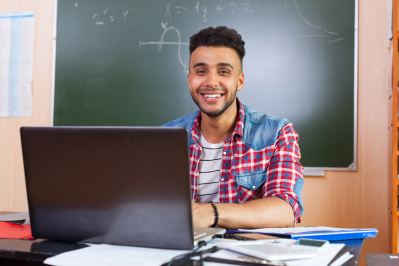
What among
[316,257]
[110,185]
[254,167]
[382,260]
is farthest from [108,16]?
[316,257]

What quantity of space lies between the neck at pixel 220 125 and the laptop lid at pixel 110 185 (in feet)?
3.08

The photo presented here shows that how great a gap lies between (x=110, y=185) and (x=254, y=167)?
900 mm

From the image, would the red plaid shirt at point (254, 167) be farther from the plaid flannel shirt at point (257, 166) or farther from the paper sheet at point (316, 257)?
the paper sheet at point (316, 257)

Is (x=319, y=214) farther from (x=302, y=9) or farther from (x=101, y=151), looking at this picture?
(x=101, y=151)

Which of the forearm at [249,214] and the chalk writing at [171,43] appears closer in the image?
the forearm at [249,214]

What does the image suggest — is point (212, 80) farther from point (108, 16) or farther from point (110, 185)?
point (108, 16)

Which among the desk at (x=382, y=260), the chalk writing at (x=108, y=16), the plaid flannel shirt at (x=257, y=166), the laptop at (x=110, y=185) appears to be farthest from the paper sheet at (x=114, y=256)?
the chalk writing at (x=108, y=16)

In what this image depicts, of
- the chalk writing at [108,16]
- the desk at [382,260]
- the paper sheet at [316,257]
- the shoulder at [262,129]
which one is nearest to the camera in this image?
the paper sheet at [316,257]

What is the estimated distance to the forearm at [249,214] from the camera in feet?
4.31

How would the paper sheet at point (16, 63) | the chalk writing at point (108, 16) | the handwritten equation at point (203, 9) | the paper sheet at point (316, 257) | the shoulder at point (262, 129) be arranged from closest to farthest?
the paper sheet at point (316, 257) < the shoulder at point (262, 129) < the handwritten equation at point (203, 9) < the chalk writing at point (108, 16) < the paper sheet at point (16, 63)

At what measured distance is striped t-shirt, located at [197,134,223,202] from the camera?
1889mm

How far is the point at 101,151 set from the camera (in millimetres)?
1030

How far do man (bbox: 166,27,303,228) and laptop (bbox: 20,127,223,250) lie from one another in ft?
2.32

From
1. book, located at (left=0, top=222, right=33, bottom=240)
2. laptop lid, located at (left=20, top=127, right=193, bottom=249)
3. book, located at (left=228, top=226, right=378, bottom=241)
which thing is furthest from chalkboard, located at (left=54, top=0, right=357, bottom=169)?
laptop lid, located at (left=20, top=127, right=193, bottom=249)
